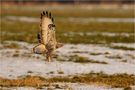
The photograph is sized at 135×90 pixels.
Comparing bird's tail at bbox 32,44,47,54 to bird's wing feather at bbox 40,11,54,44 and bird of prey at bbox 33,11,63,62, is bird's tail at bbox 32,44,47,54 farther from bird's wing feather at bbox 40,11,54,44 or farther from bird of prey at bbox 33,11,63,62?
bird's wing feather at bbox 40,11,54,44

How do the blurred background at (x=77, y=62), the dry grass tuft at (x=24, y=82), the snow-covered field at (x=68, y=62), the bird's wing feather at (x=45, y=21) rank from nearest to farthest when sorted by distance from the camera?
the bird's wing feather at (x=45, y=21) < the dry grass tuft at (x=24, y=82) < the blurred background at (x=77, y=62) < the snow-covered field at (x=68, y=62)

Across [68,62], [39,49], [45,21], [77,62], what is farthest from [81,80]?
[77,62]

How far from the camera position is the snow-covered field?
63.5 feet

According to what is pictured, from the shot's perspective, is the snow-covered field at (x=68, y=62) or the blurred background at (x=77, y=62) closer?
the blurred background at (x=77, y=62)

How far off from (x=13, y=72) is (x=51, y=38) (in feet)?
12.4

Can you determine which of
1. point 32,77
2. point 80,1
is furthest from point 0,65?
point 80,1

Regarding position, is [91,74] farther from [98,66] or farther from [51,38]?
[51,38]

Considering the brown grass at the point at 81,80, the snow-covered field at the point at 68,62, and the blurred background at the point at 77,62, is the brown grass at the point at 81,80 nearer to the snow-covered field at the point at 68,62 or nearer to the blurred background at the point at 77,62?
the blurred background at the point at 77,62

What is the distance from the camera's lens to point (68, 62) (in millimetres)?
22422

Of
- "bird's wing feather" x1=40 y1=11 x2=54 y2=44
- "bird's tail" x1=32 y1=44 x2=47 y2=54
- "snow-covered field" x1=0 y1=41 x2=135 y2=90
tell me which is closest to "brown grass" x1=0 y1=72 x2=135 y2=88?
"snow-covered field" x1=0 y1=41 x2=135 y2=90

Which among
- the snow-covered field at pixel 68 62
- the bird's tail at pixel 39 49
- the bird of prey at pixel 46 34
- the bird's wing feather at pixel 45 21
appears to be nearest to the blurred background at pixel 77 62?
the snow-covered field at pixel 68 62

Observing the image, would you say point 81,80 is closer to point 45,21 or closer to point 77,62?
point 45,21

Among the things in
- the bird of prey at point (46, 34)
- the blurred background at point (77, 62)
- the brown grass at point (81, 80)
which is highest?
the bird of prey at point (46, 34)

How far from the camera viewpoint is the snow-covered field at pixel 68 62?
1934 cm
